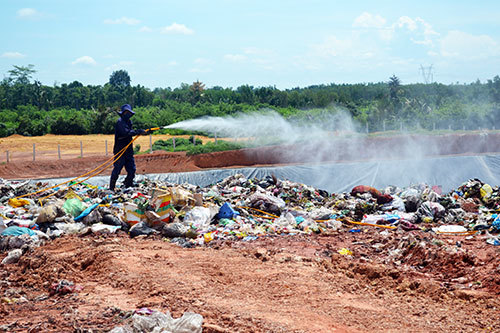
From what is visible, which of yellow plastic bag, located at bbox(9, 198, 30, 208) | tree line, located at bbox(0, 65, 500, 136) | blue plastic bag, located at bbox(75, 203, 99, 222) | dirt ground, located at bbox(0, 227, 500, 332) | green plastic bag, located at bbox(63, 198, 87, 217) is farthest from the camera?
tree line, located at bbox(0, 65, 500, 136)

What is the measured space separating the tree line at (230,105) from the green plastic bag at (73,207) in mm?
24265

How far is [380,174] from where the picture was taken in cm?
1642

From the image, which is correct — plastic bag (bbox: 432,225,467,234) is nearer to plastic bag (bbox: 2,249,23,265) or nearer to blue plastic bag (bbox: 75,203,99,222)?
blue plastic bag (bbox: 75,203,99,222)

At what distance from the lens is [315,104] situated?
4431 centimetres

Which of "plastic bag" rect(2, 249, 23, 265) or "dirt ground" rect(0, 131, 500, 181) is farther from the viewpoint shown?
"dirt ground" rect(0, 131, 500, 181)

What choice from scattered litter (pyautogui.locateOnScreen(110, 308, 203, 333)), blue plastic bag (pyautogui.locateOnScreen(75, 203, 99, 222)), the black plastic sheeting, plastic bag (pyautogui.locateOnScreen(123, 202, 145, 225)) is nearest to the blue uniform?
blue plastic bag (pyautogui.locateOnScreen(75, 203, 99, 222))

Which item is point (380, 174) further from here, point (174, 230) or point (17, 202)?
point (17, 202)

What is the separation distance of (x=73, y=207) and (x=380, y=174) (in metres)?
10.8

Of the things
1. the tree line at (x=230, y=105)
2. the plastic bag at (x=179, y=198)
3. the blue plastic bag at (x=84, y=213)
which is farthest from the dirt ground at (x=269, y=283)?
the tree line at (x=230, y=105)

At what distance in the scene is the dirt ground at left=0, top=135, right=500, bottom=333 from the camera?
4.21 meters

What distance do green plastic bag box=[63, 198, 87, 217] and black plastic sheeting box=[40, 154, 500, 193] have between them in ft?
22.2

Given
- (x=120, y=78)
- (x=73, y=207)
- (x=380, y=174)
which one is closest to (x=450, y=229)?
(x=73, y=207)

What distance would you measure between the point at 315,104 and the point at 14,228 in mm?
38679

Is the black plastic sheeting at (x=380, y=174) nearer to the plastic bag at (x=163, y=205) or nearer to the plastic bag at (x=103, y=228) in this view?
the plastic bag at (x=103, y=228)
